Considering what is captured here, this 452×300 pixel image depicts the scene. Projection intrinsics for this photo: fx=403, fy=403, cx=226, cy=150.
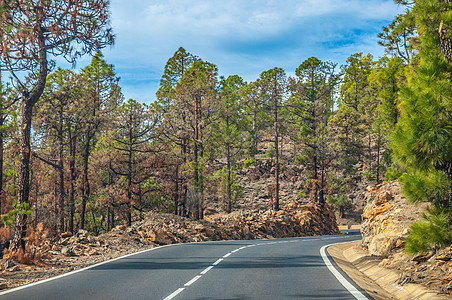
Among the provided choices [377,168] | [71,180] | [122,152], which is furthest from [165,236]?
[377,168]

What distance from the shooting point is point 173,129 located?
36469 mm

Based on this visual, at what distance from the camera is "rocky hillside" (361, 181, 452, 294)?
26.3 feet

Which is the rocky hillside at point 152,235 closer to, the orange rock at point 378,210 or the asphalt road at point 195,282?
the asphalt road at point 195,282

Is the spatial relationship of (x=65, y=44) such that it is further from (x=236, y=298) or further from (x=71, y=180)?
(x=71, y=180)

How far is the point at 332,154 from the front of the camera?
167 ft

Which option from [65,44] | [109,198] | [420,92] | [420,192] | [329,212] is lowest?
[329,212]

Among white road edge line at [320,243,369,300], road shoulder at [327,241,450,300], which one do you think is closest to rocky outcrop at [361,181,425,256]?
road shoulder at [327,241,450,300]

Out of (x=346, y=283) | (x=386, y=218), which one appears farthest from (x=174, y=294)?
(x=386, y=218)

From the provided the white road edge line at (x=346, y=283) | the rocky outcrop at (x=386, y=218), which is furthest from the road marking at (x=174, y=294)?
the rocky outcrop at (x=386, y=218)

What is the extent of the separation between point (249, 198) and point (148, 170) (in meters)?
22.9

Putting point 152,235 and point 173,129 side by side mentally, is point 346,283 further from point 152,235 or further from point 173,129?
point 173,129

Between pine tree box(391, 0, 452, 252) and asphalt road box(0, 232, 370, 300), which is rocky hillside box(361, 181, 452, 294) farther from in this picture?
asphalt road box(0, 232, 370, 300)

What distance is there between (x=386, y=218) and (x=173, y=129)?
24.7 meters

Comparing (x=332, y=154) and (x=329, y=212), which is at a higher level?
(x=332, y=154)
